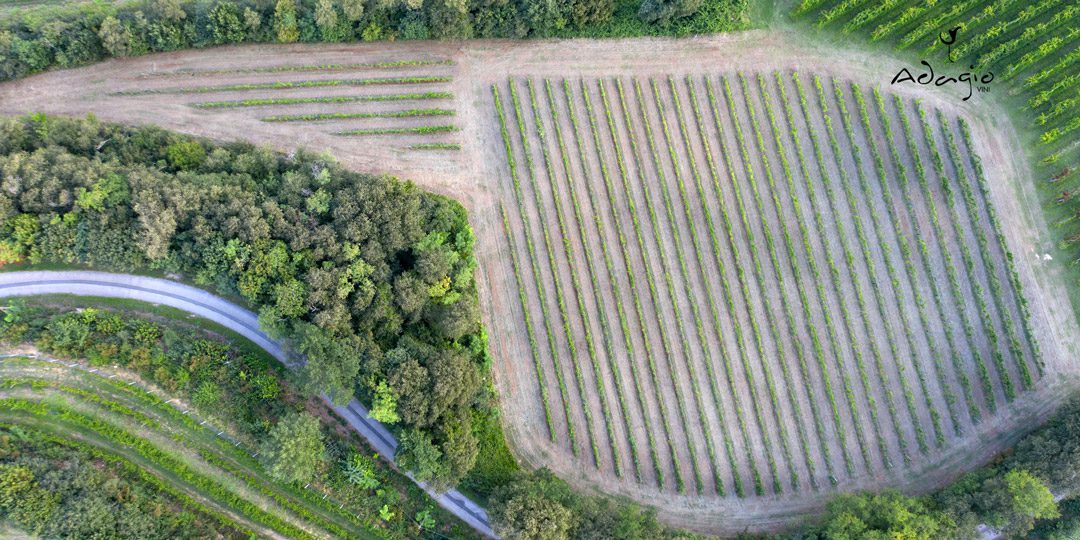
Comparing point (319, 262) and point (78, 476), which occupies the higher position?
point (319, 262)

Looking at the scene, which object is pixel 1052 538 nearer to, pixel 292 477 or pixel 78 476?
pixel 292 477

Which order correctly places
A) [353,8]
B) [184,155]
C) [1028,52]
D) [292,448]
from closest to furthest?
[292,448] → [184,155] → [353,8] → [1028,52]

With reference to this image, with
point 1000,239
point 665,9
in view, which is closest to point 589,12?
point 665,9

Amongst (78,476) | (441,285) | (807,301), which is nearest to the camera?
(78,476)

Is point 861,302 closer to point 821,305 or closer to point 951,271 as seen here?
point 821,305

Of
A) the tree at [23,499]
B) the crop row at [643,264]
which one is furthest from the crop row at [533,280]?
the tree at [23,499]

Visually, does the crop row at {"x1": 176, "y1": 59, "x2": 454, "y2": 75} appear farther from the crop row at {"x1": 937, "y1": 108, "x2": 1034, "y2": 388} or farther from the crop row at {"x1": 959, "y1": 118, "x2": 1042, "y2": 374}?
the crop row at {"x1": 959, "y1": 118, "x2": 1042, "y2": 374}

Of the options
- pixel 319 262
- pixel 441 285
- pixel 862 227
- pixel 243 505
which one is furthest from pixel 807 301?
pixel 243 505
